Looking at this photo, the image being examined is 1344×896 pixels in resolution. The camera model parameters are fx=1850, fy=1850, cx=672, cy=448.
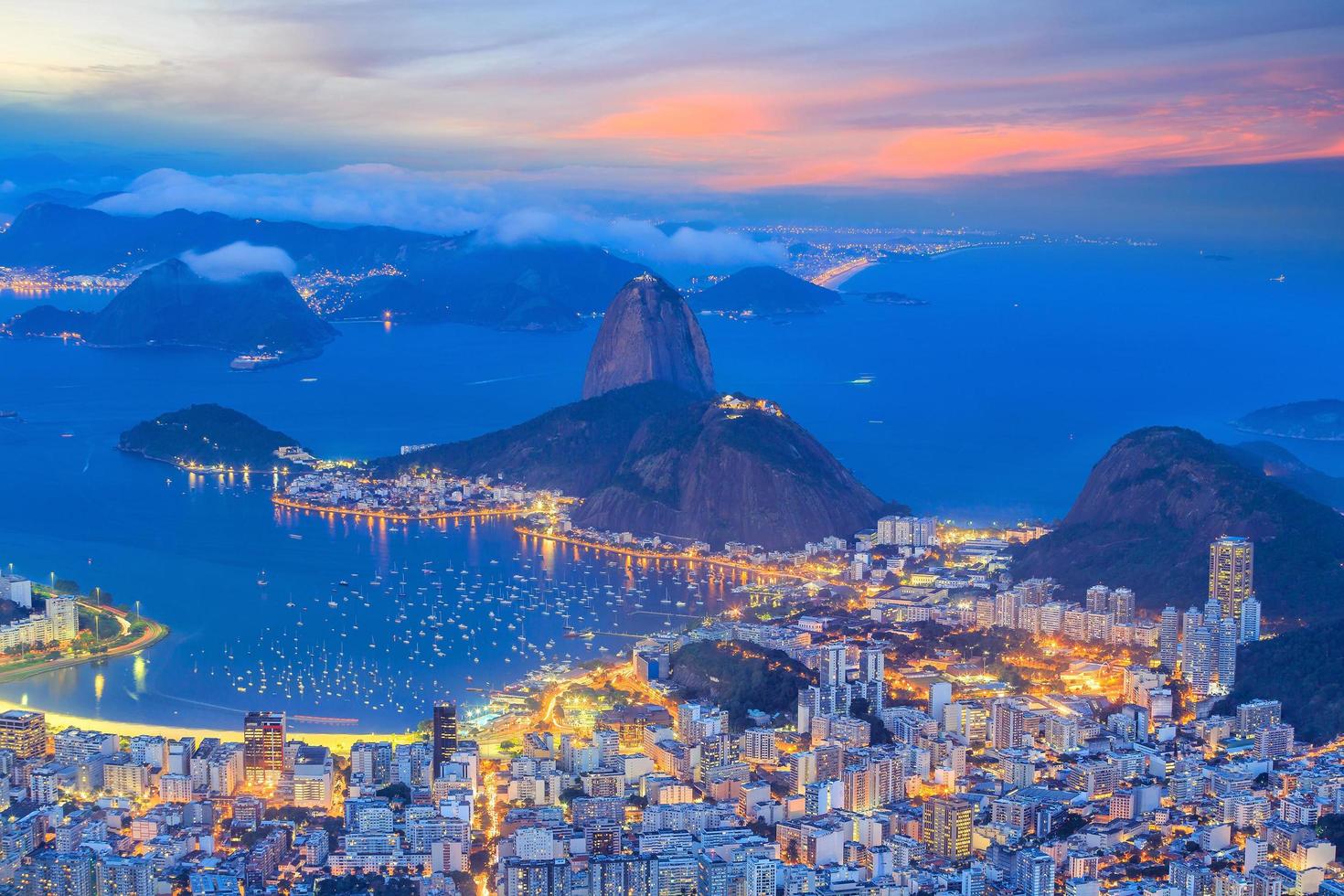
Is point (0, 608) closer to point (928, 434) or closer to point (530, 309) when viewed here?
point (928, 434)

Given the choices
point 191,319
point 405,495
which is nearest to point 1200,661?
point 405,495

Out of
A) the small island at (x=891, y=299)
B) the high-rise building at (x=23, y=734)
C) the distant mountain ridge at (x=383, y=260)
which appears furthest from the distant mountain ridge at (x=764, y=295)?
the high-rise building at (x=23, y=734)

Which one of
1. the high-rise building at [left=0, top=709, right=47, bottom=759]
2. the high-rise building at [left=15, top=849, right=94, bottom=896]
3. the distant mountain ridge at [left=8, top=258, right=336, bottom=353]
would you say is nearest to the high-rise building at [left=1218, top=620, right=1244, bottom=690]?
the high-rise building at [left=15, top=849, right=94, bottom=896]

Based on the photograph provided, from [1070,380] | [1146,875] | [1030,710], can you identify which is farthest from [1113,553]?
[1070,380]

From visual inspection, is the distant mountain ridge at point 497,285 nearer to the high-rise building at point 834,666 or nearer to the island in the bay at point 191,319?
the island in the bay at point 191,319

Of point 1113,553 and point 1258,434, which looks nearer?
point 1113,553

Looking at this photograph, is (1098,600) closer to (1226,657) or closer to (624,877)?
(1226,657)
